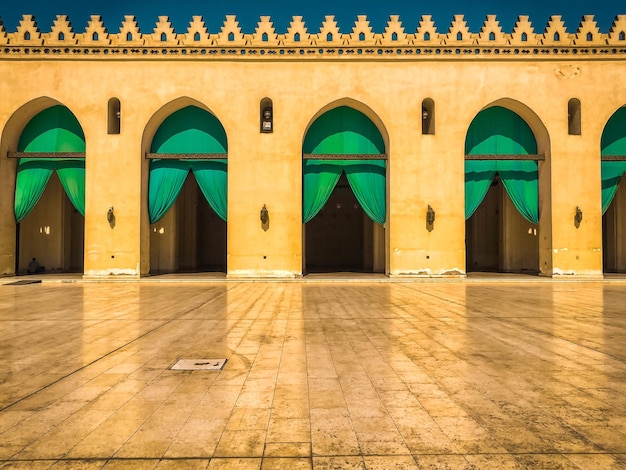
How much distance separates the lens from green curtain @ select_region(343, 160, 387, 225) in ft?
52.2

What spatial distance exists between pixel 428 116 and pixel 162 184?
929 centimetres

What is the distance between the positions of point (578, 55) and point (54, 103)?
17.5 m

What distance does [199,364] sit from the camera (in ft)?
14.3

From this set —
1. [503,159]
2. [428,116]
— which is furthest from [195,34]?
[503,159]

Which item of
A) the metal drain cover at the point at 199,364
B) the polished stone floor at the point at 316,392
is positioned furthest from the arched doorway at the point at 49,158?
the metal drain cover at the point at 199,364

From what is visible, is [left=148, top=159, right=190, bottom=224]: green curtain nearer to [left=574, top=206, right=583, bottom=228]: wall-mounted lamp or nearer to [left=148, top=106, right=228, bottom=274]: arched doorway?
[left=148, top=106, right=228, bottom=274]: arched doorway

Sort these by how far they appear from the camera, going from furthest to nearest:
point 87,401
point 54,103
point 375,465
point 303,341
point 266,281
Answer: point 54,103 → point 266,281 → point 303,341 → point 87,401 → point 375,465

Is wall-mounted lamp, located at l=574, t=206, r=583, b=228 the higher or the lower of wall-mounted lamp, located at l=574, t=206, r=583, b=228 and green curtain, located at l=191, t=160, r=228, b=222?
the lower

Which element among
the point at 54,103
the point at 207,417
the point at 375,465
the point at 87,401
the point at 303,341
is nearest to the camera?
the point at 375,465

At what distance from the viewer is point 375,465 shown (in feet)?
7.69

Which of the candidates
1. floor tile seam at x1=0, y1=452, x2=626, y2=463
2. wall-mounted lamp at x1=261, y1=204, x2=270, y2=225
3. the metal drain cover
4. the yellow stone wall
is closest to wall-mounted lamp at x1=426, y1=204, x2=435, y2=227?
the yellow stone wall

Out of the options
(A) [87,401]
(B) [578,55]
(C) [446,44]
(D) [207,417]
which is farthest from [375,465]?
(B) [578,55]

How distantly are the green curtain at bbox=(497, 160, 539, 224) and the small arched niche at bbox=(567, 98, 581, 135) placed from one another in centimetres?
152

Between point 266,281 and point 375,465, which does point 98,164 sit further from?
point 375,465
